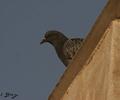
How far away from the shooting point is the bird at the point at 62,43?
27.8 feet

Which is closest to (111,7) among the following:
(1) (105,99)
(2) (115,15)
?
(2) (115,15)

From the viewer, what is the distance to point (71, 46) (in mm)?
8656

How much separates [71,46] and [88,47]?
4.51 m

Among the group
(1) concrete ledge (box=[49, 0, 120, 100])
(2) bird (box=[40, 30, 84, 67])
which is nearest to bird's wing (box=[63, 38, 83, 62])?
(2) bird (box=[40, 30, 84, 67])

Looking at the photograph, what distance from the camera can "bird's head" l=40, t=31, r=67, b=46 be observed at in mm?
9312

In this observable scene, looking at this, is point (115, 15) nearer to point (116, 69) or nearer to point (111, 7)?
point (111, 7)

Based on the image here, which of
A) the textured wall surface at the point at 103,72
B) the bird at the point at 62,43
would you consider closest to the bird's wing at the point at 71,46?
the bird at the point at 62,43

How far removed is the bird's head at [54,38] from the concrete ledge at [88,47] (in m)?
4.49

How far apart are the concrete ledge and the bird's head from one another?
177 inches

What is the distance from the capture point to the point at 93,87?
3.84 m

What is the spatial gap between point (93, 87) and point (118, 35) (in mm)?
408

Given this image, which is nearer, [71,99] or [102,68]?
[102,68]

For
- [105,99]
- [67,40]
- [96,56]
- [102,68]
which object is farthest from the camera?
[67,40]

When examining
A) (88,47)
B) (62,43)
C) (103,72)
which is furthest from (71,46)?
(103,72)
